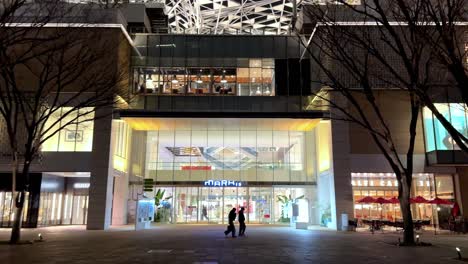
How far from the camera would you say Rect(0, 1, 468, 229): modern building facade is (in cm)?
2673

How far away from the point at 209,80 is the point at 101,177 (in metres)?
10.9

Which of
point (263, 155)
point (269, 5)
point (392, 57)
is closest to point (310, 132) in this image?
point (263, 155)

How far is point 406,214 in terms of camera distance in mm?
16172

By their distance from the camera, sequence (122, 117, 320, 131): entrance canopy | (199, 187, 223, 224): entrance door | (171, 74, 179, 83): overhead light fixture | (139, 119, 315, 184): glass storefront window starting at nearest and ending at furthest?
(122, 117, 320, 131): entrance canopy
(171, 74, 179, 83): overhead light fixture
(139, 119, 315, 184): glass storefront window
(199, 187, 223, 224): entrance door

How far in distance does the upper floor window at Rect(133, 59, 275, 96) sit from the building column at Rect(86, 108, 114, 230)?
4.57 metres

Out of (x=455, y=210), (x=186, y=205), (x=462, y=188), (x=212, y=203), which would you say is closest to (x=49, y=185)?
(x=186, y=205)

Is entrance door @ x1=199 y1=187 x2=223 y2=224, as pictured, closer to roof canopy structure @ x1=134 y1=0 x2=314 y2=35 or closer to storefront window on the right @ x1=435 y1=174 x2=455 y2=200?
storefront window on the right @ x1=435 y1=174 x2=455 y2=200

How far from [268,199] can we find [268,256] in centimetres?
2154

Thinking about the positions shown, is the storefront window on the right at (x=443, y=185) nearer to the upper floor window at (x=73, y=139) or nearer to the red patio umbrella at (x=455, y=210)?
the red patio umbrella at (x=455, y=210)

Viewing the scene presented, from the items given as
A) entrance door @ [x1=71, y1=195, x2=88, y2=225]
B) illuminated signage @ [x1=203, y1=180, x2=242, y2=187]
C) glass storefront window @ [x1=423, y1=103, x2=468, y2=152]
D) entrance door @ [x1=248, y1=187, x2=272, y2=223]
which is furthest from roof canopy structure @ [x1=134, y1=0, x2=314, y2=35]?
glass storefront window @ [x1=423, y1=103, x2=468, y2=152]

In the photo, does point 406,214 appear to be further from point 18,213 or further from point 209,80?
point 209,80

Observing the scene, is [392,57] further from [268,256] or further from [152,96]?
[268,256]

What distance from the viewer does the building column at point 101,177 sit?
2566 centimetres

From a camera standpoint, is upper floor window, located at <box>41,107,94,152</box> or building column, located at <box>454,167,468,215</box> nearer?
building column, located at <box>454,167,468,215</box>
